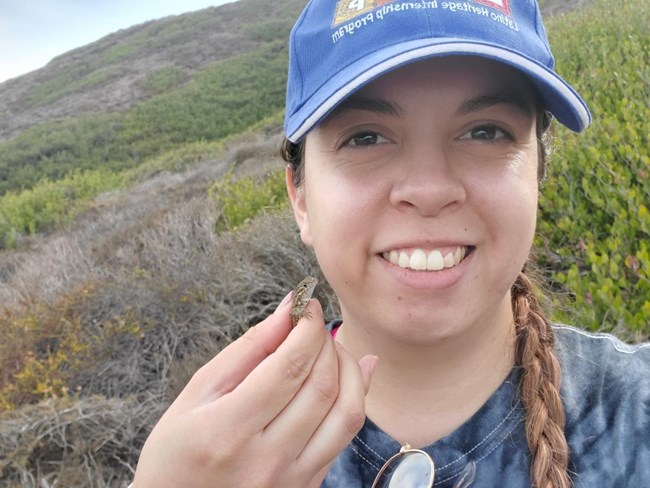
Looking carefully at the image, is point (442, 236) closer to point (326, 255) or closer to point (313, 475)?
point (326, 255)

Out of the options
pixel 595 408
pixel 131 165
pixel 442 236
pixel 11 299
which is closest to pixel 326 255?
pixel 442 236

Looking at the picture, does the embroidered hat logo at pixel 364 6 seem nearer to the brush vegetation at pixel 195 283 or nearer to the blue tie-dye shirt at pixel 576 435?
the blue tie-dye shirt at pixel 576 435

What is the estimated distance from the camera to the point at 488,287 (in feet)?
4.78

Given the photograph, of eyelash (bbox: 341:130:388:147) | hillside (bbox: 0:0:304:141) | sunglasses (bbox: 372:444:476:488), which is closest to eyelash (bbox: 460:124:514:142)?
eyelash (bbox: 341:130:388:147)

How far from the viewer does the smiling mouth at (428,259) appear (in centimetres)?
139

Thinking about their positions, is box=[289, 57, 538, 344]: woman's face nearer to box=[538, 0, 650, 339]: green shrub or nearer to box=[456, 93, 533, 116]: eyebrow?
box=[456, 93, 533, 116]: eyebrow

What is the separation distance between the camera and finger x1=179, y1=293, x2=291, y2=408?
1.35 metres

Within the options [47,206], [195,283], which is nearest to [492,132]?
[195,283]

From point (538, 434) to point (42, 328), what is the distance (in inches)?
206

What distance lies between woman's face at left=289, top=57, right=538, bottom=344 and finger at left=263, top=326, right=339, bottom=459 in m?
0.27

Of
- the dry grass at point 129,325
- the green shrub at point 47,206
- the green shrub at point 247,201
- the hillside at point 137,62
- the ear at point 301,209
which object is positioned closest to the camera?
the ear at point 301,209

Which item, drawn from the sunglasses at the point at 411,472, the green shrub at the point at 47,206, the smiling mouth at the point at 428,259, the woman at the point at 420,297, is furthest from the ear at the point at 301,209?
the green shrub at the point at 47,206

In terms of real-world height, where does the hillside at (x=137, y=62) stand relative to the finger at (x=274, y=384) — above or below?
above

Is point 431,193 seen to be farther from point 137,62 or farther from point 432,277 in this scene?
point 137,62
